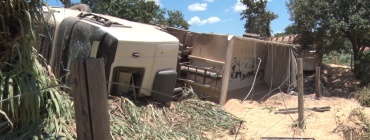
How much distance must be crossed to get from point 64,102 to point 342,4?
12.7 meters

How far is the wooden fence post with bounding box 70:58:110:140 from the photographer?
2004 millimetres

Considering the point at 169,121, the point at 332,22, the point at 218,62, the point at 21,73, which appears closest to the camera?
the point at 21,73

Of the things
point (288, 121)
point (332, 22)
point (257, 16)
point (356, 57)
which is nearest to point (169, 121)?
point (288, 121)

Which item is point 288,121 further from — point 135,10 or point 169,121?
point 135,10

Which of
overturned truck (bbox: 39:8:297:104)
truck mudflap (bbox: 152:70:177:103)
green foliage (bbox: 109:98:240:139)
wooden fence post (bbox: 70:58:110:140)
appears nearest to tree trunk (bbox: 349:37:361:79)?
overturned truck (bbox: 39:8:297:104)

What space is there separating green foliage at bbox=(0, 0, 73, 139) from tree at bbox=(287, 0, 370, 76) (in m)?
12.4

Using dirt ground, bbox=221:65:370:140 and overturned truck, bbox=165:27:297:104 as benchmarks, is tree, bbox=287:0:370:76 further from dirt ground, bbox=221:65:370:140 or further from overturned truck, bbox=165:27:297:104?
dirt ground, bbox=221:65:370:140

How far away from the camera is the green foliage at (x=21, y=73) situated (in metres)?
3.23

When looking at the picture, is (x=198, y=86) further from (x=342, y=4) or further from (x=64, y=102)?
(x=342, y=4)

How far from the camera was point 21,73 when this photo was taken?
3422 mm

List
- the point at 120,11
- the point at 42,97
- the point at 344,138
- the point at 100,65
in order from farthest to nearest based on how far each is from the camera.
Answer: the point at 120,11 → the point at 344,138 → the point at 42,97 → the point at 100,65

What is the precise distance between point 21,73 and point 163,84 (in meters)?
3.58

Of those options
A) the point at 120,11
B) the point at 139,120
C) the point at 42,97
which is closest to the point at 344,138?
the point at 139,120

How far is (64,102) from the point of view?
399 cm
